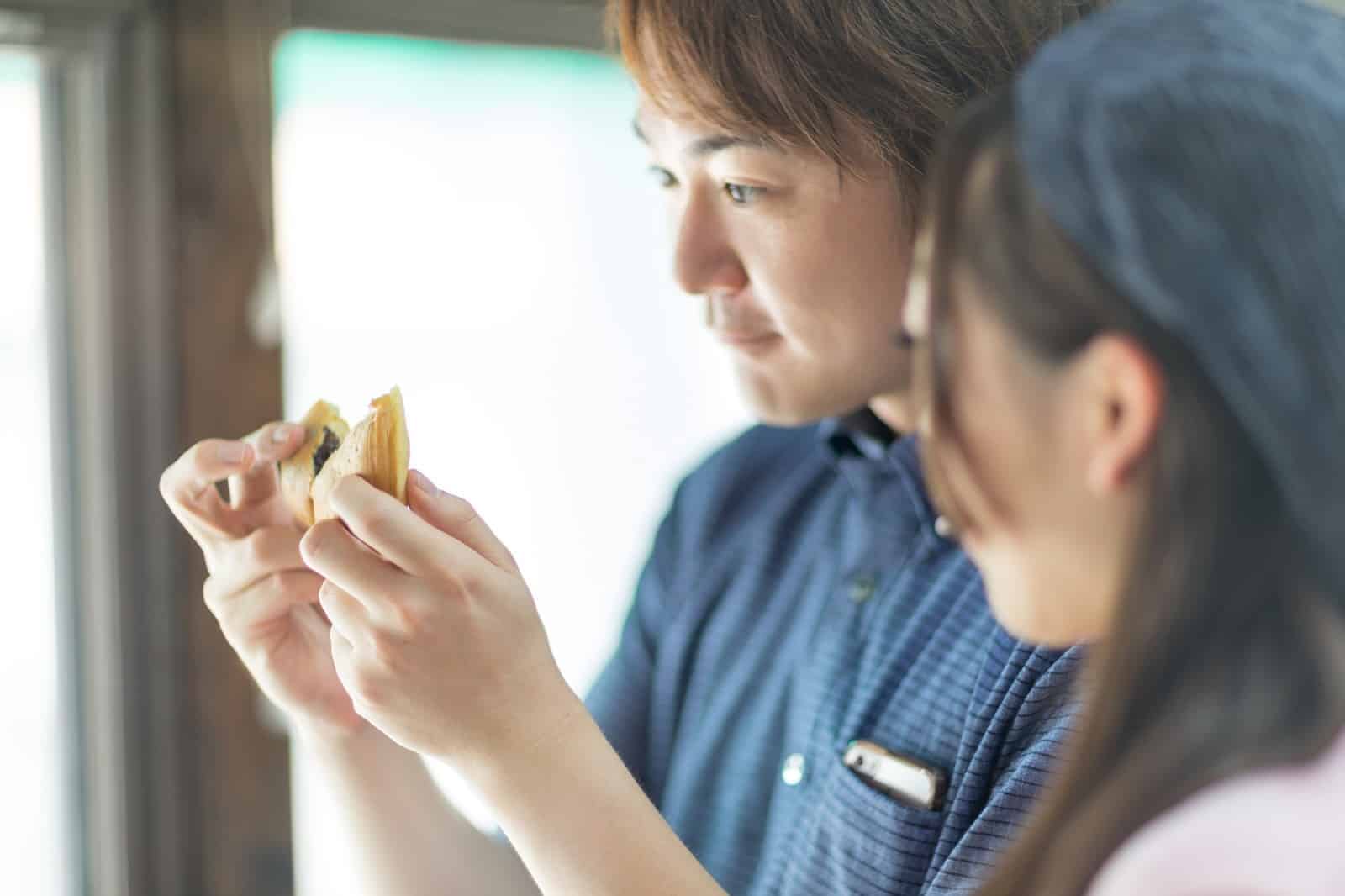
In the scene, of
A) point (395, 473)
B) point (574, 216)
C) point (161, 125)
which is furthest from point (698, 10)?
point (574, 216)

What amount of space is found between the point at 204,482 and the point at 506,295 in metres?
1.08

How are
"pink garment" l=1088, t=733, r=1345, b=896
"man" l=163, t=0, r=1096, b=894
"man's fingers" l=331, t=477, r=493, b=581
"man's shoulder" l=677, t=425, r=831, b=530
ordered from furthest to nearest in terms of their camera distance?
"man's shoulder" l=677, t=425, r=831, b=530, "man" l=163, t=0, r=1096, b=894, "man's fingers" l=331, t=477, r=493, b=581, "pink garment" l=1088, t=733, r=1345, b=896

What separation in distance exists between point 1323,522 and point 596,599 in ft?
5.52

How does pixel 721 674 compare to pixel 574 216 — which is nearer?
pixel 721 674

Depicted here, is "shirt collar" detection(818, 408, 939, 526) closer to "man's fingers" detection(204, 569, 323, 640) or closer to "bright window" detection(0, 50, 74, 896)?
A: "man's fingers" detection(204, 569, 323, 640)

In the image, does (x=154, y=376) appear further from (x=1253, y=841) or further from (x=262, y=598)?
(x=1253, y=841)

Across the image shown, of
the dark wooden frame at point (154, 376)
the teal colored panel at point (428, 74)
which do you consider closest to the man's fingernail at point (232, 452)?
the dark wooden frame at point (154, 376)

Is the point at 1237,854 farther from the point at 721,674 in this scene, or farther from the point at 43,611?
the point at 43,611

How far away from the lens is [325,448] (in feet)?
2.95

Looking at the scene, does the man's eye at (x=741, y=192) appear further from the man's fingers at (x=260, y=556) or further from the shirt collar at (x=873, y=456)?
the man's fingers at (x=260, y=556)

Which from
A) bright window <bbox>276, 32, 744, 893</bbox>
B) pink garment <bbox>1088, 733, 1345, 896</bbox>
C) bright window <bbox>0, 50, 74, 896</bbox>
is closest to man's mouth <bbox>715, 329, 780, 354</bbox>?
pink garment <bbox>1088, 733, 1345, 896</bbox>

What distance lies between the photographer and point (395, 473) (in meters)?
0.77

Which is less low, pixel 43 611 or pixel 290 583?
pixel 290 583

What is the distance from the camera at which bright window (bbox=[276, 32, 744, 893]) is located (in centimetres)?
175
